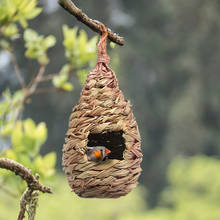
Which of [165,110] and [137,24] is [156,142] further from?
[137,24]

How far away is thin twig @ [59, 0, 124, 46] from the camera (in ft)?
2.72

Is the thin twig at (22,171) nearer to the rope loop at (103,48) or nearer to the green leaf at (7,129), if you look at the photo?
the rope loop at (103,48)

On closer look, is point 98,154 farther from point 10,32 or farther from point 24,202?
point 10,32

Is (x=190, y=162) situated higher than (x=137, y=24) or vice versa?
(x=137, y=24)

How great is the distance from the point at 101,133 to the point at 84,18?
0.87 feet

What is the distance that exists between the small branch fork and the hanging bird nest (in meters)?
0.10

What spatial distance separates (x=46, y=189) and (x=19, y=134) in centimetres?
54

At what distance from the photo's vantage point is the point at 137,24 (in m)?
12.3

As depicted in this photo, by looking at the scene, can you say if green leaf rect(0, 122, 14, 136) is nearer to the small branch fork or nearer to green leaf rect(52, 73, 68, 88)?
green leaf rect(52, 73, 68, 88)

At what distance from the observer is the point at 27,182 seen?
892 millimetres

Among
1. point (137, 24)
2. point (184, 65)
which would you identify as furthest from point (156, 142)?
point (137, 24)

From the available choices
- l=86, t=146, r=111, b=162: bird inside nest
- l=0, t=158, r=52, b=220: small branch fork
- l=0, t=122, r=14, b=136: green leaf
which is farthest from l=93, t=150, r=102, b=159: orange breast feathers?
l=0, t=122, r=14, b=136: green leaf

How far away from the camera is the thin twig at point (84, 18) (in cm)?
83

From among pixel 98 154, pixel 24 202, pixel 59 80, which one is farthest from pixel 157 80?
pixel 24 202
